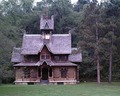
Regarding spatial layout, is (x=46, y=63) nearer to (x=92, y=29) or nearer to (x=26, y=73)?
(x=26, y=73)

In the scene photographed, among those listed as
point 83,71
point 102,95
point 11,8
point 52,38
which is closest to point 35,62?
point 52,38

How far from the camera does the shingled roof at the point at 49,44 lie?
4734cm

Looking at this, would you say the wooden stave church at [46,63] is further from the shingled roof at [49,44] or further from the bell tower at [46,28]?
the bell tower at [46,28]

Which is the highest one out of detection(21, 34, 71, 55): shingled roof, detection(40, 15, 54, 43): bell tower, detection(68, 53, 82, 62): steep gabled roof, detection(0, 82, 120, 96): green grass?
detection(40, 15, 54, 43): bell tower

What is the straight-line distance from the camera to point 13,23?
72.3 metres

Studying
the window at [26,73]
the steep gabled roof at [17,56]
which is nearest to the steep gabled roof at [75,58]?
the window at [26,73]

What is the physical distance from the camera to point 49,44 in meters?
49.2

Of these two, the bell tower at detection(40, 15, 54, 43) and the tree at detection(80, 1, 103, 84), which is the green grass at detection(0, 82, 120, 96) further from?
the bell tower at detection(40, 15, 54, 43)

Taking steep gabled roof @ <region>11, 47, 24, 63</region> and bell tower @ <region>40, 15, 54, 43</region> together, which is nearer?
steep gabled roof @ <region>11, 47, 24, 63</region>

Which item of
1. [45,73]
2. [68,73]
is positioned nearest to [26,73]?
[45,73]

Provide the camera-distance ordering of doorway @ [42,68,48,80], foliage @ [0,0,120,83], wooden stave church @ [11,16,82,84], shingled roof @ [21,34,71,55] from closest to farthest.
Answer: foliage @ [0,0,120,83] → wooden stave church @ [11,16,82,84] → shingled roof @ [21,34,71,55] → doorway @ [42,68,48,80]

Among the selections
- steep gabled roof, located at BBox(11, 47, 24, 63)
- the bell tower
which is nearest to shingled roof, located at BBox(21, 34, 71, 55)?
the bell tower

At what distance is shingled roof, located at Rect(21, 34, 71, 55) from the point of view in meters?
47.3

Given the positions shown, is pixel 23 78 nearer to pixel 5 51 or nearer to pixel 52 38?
pixel 52 38
